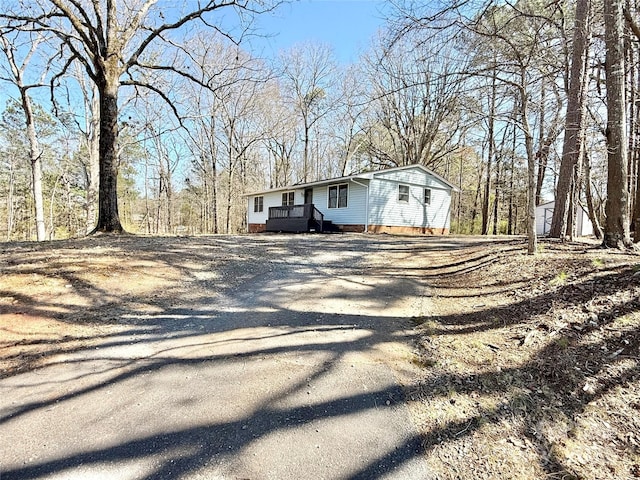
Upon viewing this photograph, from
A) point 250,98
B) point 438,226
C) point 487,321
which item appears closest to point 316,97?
point 250,98

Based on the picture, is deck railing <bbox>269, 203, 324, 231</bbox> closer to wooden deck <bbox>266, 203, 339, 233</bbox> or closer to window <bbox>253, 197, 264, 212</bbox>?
wooden deck <bbox>266, 203, 339, 233</bbox>

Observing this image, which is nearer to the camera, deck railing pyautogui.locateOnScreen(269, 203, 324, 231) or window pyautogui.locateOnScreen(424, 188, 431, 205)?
deck railing pyautogui.locateOnScreen(269, 203, 324, 231)

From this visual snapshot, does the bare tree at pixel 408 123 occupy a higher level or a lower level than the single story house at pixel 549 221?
higher

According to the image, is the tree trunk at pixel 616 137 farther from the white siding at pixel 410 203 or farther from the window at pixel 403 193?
the window at pixel 403 193

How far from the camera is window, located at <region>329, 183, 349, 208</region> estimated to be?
17.0 meters

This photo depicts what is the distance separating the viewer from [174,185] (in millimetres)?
31031

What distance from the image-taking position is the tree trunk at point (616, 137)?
5090 mm

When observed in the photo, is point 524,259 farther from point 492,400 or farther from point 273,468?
point 273,468

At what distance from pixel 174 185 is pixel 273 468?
32.9 m

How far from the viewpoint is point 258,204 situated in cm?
2384

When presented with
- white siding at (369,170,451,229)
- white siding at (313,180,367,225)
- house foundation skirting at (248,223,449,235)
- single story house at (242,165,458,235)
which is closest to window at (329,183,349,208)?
single story house at (242,165,458,235)

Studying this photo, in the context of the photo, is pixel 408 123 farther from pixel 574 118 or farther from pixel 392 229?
pixel 574 118

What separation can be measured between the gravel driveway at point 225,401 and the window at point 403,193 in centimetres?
1343

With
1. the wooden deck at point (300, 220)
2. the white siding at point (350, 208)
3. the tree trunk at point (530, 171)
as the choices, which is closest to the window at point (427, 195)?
the white siding at point (350, 208)
